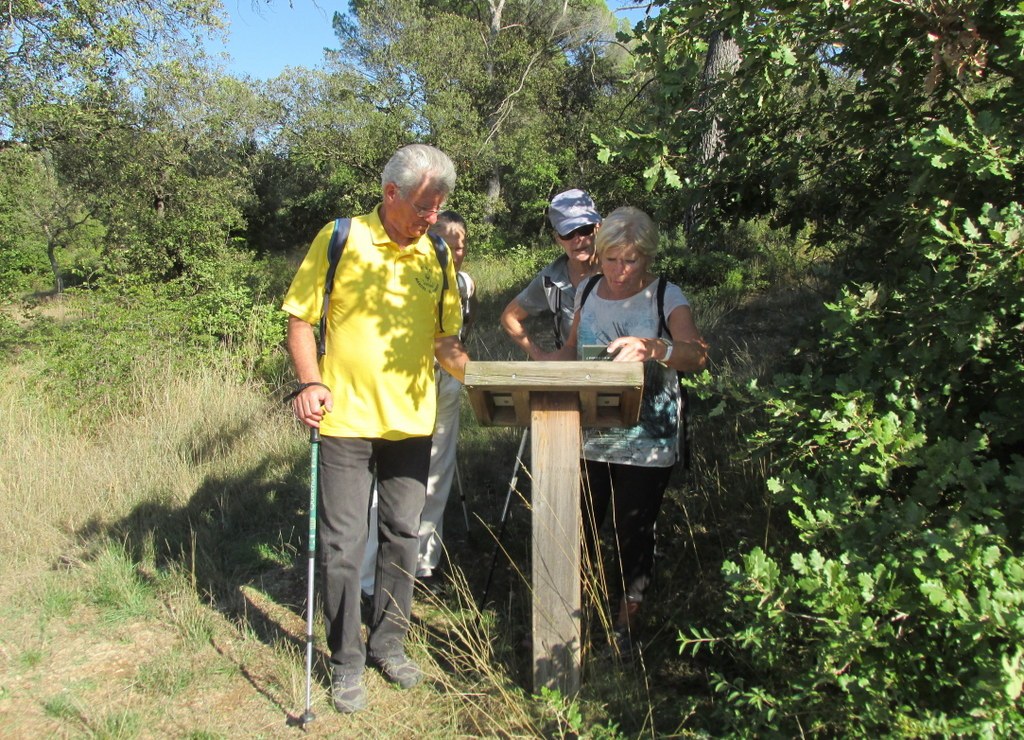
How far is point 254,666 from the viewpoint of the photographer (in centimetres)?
382

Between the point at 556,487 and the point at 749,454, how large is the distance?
2.35 feet

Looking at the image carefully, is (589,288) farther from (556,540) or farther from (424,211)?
(556,540)

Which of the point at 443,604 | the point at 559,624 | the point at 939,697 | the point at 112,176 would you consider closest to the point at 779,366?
the point at 443,604

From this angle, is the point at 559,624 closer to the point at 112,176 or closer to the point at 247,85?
the point at 112,176

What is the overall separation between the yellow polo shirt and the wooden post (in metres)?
0.66

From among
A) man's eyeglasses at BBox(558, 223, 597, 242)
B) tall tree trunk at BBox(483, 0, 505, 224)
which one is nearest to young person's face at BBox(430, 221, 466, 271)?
man's eyeglasses at BBox(558, 223, 597, 242)

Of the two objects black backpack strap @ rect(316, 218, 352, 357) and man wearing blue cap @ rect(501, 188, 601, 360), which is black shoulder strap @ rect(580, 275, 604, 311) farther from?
black backpack strap @ rect(316, 218, 352, 357)

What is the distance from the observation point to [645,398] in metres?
3.48

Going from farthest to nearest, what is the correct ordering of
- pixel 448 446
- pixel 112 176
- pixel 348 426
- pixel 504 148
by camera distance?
1. pixel 504 148
2. pixel 112 176
3. pixel 448 446
4. pixel 348 426

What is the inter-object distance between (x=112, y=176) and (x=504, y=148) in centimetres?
967

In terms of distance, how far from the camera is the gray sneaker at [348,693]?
A: 333 cm

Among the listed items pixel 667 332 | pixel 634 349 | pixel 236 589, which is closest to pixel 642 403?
pixel 667 332

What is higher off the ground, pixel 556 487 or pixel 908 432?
pixel 908 432

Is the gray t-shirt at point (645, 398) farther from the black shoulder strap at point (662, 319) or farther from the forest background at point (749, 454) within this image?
the forest background at point (749, 454)
